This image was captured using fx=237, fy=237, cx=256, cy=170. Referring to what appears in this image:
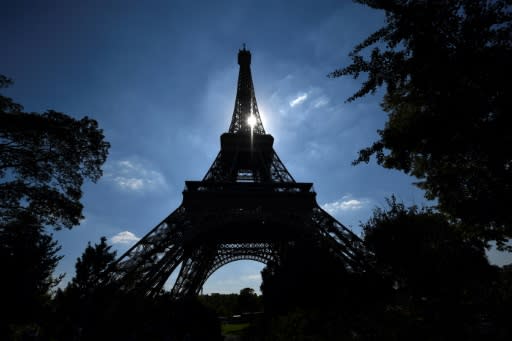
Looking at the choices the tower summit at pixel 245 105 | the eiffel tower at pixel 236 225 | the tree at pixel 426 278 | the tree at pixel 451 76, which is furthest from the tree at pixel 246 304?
the tree at pixel 451 76

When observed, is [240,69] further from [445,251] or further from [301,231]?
[445,251]

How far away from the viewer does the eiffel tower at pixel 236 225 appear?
66.7ft

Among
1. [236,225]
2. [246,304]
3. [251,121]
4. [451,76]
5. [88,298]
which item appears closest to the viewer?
[451,76]

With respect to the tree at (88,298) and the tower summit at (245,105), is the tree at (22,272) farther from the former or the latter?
the tower summit at (245,105)

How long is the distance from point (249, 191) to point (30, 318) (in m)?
18.8

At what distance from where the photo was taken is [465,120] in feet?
19.0

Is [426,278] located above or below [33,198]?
below

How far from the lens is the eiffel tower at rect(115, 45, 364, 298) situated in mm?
20328

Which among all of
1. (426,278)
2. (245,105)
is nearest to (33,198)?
(426,278)

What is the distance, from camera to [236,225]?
26.9 meters

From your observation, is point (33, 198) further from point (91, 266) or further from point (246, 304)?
point (246, 304)

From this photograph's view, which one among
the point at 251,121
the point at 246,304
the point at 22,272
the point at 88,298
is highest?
the point at 251,121

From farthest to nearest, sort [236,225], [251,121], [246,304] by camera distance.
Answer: [246,304], [251,121], [236,225]

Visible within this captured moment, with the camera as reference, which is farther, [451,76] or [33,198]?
[33,198]
